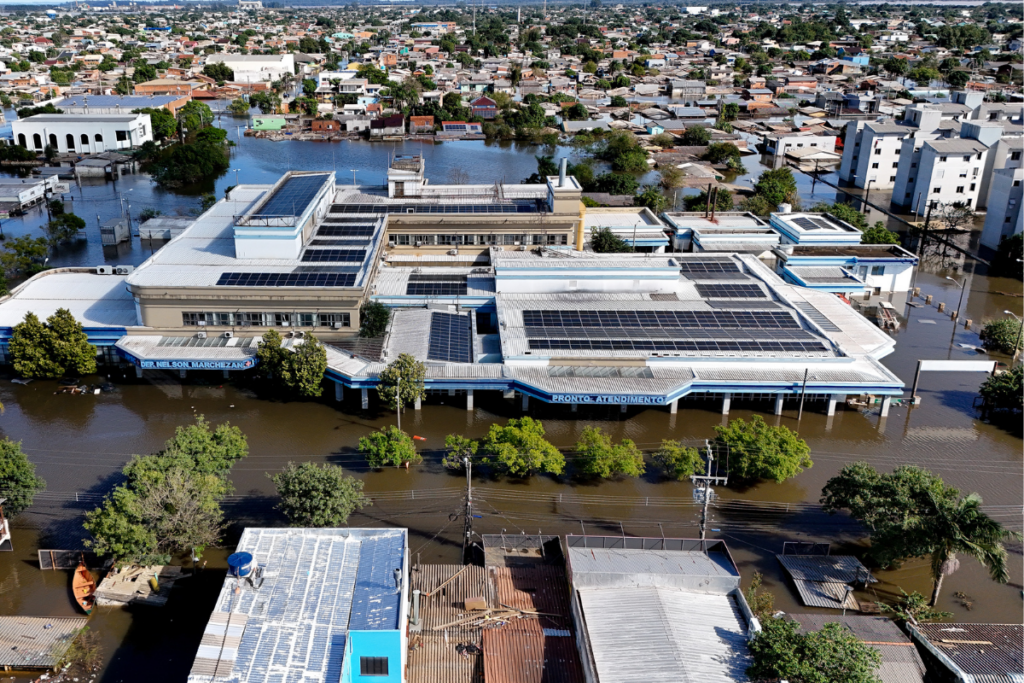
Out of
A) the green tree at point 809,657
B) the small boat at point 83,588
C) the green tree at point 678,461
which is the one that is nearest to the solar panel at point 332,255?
the green tree at point 678,461

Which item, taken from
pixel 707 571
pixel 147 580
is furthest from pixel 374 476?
pixel 707 571

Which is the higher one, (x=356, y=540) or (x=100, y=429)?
(x=356, y=540)

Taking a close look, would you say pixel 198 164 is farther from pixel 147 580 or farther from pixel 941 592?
pixel 941 592

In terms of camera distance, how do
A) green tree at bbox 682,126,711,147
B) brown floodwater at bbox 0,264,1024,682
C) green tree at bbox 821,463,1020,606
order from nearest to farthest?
green tree at bbox 821,463,1020,606
brown floodwater at bbox 0,264,1024,682
green tree at bbox 682,126,711,147

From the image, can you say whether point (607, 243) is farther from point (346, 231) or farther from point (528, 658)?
point (528, 658)

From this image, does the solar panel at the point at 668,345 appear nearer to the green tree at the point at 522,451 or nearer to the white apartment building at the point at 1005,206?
the green tree at the point at 522,451

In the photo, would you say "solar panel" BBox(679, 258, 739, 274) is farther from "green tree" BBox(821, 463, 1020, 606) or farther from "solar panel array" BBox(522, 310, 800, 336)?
"green tree" BBox(821, 463, 1020, 606)

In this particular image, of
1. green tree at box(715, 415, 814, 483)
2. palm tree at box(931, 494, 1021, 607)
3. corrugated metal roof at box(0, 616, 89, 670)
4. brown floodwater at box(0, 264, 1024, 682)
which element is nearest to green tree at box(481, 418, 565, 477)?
brown floodwater at box(0, 264, 1024, 682)
